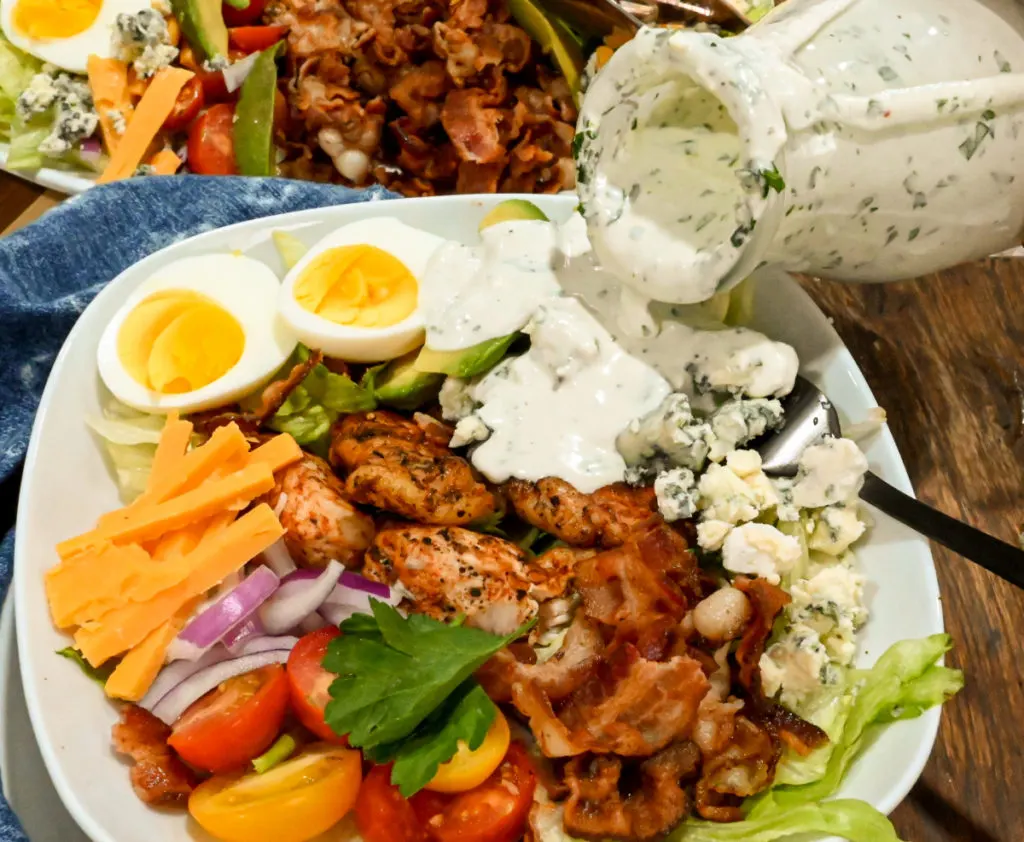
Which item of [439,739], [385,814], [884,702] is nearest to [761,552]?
[884,702]

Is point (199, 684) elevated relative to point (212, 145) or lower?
lower

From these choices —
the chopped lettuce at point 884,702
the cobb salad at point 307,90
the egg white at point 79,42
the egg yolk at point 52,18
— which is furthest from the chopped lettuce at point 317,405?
the egg yolk at point 52,18

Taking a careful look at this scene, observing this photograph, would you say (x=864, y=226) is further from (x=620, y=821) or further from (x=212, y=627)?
(x=212, y=627)

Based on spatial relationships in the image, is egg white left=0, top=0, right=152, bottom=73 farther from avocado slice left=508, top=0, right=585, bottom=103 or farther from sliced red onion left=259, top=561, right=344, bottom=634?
sliced red onion left=259, top=561, right=344, bottom=634

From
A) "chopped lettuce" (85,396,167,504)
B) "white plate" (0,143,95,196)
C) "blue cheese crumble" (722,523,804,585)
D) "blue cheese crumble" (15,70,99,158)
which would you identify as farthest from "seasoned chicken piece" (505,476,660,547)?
"blue cheese crumble" (15,70,99,158)

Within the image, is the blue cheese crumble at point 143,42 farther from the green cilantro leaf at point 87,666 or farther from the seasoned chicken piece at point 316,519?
the green cilantro leaf at point 87,666

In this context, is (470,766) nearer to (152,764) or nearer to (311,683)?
(311,683)
